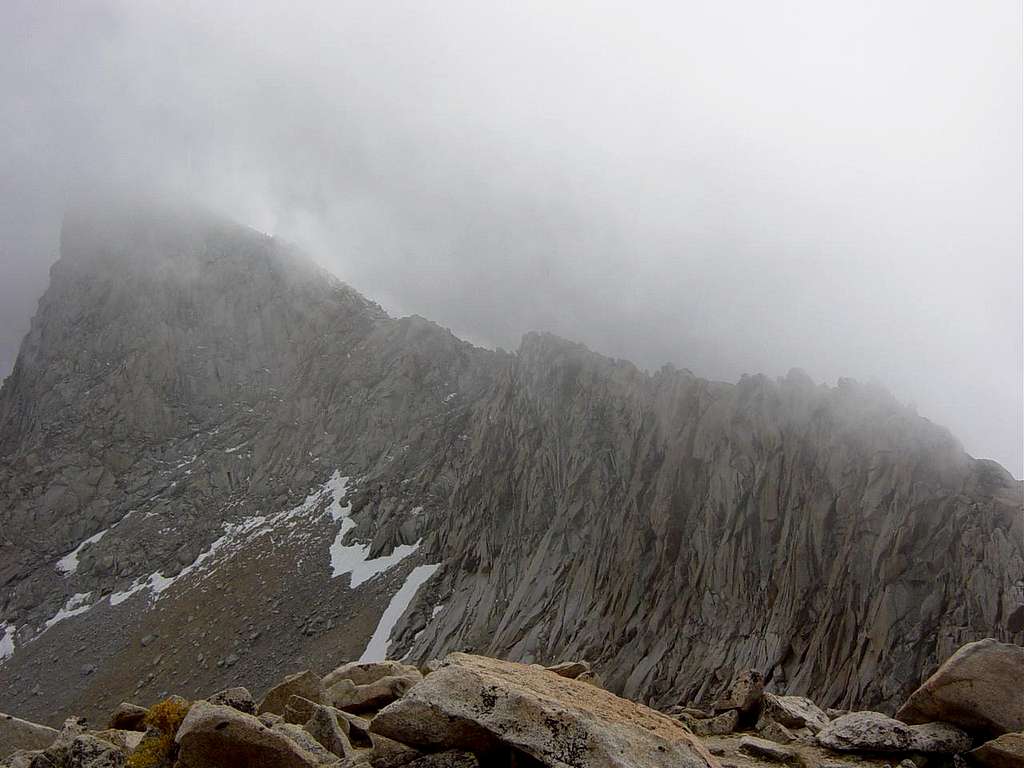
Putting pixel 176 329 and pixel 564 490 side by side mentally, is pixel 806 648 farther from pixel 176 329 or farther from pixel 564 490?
pixel 176 329

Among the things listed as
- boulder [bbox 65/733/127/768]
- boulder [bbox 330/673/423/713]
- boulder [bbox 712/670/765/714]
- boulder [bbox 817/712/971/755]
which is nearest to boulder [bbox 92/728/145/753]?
boulder [bbox 65/733/127/768]

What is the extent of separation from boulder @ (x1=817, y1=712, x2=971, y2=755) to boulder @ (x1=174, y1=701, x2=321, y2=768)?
857 cm

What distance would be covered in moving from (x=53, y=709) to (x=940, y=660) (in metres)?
87.0

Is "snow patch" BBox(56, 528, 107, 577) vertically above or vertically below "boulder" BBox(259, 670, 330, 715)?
below

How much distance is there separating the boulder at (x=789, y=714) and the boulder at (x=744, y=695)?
0.71 ft

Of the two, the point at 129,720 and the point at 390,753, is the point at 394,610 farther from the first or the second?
the point at 390,753

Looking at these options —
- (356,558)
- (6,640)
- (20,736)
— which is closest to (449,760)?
(20,736)

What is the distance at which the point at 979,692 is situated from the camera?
9977 millimetres

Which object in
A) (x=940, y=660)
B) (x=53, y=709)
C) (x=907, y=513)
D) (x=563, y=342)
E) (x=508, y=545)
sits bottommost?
(x=53, y=709)

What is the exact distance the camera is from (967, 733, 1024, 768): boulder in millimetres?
8695

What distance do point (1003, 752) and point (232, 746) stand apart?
36.0ft

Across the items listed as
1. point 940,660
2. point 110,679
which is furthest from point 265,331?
point 940,660

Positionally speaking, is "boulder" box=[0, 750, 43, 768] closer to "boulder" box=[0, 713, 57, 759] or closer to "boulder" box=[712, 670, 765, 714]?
"boulder" box=[0, 713, 57, 759]

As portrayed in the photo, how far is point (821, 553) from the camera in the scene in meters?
58.8
